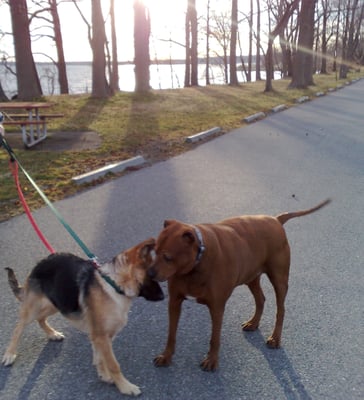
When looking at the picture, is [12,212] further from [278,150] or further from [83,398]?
[278,150]

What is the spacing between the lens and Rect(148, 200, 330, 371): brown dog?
8.58 feet

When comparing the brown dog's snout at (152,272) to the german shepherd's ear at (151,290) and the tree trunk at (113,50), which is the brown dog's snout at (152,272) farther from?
the tree trunk at (113,50)

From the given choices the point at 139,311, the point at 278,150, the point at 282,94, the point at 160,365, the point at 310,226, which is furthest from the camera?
the point at 282,94

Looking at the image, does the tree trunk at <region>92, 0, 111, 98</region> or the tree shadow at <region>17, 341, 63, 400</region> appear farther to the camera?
the tree trunk at <region>92, 0, 111, 98</region>

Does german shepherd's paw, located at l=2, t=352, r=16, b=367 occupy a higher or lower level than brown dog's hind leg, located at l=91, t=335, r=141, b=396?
lower

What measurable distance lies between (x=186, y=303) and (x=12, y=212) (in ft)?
10.4

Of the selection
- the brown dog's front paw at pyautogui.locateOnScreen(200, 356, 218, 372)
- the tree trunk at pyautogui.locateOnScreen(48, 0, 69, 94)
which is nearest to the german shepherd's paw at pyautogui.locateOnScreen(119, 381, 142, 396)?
the brown dog's front paw at pyautogui.locateOnScreen(200, 356, 218, 372)

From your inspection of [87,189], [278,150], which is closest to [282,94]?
[278,150]

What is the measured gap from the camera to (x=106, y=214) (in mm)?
6191

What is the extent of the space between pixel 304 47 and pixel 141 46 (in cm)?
1091

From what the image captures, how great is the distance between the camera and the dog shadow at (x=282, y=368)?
2910 mm

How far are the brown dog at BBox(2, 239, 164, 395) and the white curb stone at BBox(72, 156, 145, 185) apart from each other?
14.5ft

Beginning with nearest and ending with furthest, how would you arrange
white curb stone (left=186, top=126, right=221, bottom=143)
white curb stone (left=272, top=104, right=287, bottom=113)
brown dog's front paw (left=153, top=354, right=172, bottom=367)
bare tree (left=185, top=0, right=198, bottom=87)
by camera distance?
brown dog's front paw (left=153, top=354, right=172, bottom=367) < white curb stone (left=186, top=126, right=221, bottom=143) < white curb stone (left=272, top=104, right=287, bottom=113) < bare tree (left=185, top=0, right=198, bottom=87)

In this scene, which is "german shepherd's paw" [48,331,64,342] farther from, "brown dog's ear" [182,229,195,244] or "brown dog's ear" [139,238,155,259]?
"brown dog's ear" [182,229,195,244]
